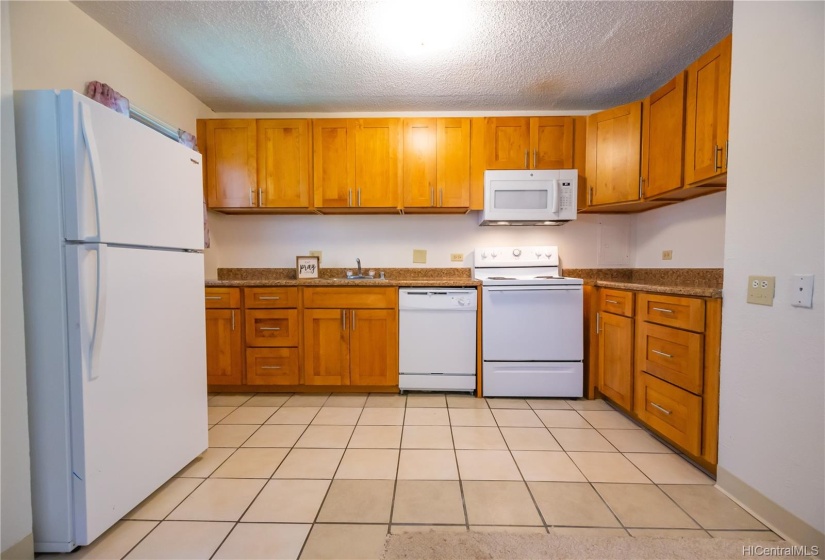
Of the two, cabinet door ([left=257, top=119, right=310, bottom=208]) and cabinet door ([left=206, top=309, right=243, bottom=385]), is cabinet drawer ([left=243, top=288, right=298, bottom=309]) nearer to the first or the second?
cabinet door ([left=206, top=309, right=243, bottom=385])

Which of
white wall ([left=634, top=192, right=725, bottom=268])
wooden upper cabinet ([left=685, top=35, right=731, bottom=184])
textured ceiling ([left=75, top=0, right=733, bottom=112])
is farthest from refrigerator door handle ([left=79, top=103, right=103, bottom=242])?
white wall ([left=634, top=192, right=725, bottom=268])

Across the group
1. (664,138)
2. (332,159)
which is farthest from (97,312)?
(664,138)

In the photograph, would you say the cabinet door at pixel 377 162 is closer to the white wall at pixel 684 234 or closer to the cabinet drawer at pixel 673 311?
the cabinet drawer at pixel 673 311

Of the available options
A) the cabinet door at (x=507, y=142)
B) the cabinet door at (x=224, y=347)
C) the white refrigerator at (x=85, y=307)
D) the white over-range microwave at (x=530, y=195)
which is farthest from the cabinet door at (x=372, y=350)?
the cabinet door at (x=507, y=142)

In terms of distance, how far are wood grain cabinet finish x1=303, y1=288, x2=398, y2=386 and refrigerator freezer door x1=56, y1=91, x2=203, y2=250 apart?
1.10 meters

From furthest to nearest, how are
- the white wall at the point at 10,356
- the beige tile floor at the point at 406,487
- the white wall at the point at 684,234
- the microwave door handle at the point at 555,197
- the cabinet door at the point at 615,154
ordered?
the microwave door handle at the point at 555,197
the cabinet door at the point at 615,154
the white wall at the point at 684,234
the beige tile floor at the point at 406,487
the white wall at the point at 10,356

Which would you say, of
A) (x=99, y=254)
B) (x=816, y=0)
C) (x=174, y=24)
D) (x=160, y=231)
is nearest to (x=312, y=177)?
(x=174, y=24)

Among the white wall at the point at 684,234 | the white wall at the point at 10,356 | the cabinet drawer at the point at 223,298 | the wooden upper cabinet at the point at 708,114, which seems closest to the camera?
the white wall at the point at 10,356

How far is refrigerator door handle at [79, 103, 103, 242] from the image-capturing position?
3.51 ft

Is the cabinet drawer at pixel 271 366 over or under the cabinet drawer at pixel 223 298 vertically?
under

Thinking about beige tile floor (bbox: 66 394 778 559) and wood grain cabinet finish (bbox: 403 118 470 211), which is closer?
beige tile floor (bbox: 66 394 778 559)

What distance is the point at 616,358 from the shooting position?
221 centimetres

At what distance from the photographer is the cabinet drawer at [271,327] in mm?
2502

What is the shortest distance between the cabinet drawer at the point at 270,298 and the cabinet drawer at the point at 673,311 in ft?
7.74
